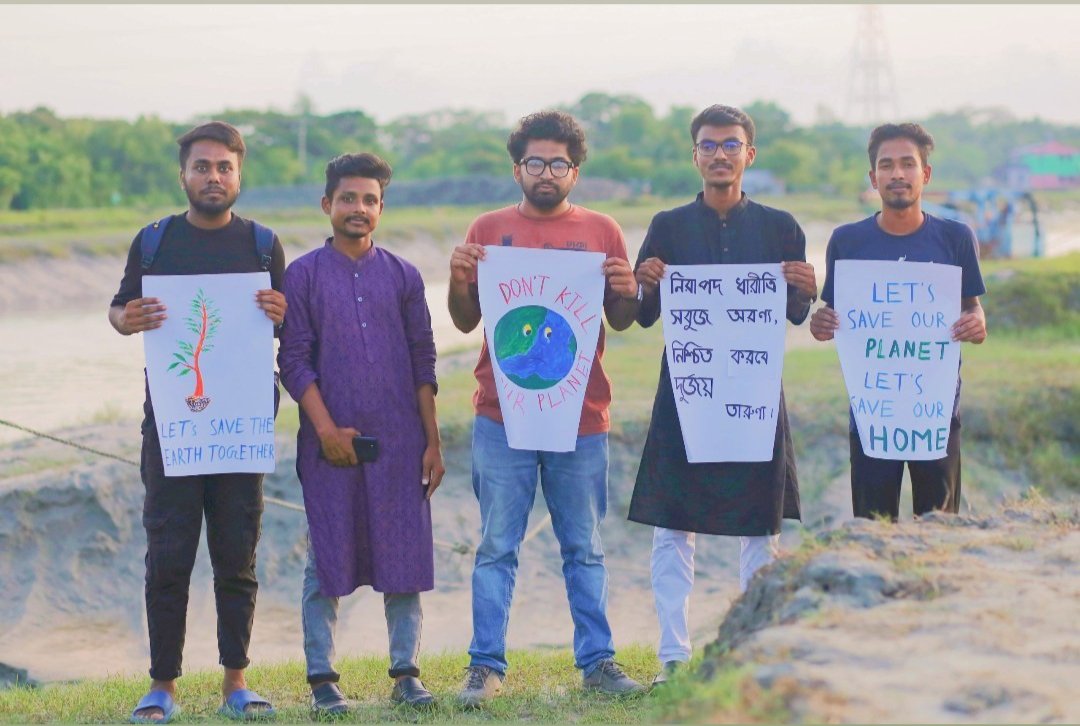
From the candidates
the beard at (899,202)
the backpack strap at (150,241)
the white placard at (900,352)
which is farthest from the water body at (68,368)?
the beard at (899,202)

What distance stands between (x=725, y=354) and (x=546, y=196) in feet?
3.16

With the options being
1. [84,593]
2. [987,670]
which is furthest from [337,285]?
[84,593]

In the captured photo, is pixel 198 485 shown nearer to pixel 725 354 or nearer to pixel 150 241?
pixel 150 241

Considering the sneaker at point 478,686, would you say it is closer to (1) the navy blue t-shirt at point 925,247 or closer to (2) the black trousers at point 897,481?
(2) the black trousers at point 897,481

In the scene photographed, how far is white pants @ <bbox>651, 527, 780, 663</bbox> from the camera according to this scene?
19.0 feet

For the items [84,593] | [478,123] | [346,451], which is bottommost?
[84,593]

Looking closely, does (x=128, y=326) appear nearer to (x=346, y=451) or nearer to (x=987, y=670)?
(x=346, y=451)

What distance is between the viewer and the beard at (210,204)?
5617mm

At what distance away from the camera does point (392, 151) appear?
85.4 meters

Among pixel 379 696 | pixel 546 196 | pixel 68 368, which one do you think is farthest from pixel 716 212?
pixel 68 368

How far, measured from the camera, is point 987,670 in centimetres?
380

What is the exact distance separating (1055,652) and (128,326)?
3513 mm

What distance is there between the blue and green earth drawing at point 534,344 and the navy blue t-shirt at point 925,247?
1089 millimetres

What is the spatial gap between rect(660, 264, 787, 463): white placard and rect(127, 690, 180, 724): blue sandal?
2244 mm
